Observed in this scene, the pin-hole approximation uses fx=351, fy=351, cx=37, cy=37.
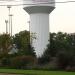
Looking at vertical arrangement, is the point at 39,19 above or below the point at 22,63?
above

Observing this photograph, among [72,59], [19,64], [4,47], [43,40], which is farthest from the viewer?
[4,47]

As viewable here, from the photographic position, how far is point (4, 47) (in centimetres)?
6781

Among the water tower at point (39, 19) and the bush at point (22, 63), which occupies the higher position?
the water tower at point (39, 19)

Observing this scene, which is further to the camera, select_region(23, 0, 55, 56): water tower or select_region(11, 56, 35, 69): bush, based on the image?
select_region(23, 0, 55, 56): water tower

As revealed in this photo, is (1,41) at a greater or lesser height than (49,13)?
lesser

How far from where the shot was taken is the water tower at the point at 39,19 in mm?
58938

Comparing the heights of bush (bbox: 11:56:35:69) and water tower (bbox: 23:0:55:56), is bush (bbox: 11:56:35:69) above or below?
below

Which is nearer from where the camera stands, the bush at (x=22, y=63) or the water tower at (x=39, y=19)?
the bush at (x=22, y=63)

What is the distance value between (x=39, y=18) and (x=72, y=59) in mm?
23551

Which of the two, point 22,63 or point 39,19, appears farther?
point 39,19

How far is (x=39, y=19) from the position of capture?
6159 centimetres

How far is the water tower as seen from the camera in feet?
193

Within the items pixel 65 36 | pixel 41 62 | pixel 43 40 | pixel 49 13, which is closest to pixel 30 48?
pixel 43 40

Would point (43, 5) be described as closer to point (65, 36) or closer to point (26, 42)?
point (26, 42)
